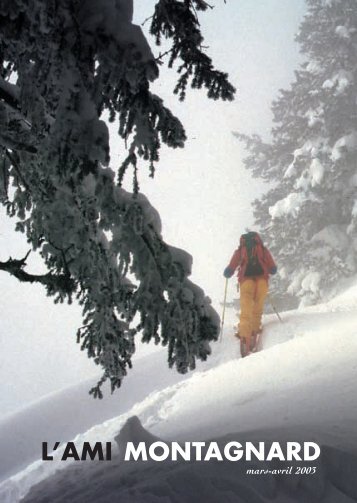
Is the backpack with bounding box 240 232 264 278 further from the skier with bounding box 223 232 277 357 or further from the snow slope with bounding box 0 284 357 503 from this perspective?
the snow slope with bounding box 0 284 357 503

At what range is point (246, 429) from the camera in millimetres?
3686

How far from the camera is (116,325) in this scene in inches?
155

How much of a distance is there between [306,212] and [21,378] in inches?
5689

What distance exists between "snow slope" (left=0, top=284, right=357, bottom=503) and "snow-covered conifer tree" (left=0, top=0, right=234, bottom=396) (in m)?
0.86

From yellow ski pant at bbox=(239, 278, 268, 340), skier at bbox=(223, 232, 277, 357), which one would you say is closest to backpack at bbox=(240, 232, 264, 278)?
skier at bbox=(223, 232, 277, 357)

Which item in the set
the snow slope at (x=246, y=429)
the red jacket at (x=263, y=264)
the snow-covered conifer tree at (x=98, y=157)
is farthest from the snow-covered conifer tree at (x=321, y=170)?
the snow-covered conifer tree at (x=98, y=157)

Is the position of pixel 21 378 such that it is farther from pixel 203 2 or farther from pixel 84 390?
pixel 203 2

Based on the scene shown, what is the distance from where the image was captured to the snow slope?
2664 millimetres

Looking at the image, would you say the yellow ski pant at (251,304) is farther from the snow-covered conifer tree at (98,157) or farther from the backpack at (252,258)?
the snow-covered conifer tree at (98,157)

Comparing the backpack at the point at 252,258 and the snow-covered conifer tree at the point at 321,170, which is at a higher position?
→ the snow-covered conifer tree at the point at 321,170

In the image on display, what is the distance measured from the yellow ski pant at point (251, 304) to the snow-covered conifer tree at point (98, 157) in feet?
18.2

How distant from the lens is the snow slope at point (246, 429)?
8.74 ft

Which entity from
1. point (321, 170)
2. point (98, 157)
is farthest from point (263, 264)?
point (321, 170)

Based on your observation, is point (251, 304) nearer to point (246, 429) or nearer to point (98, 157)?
point (246, 429)
